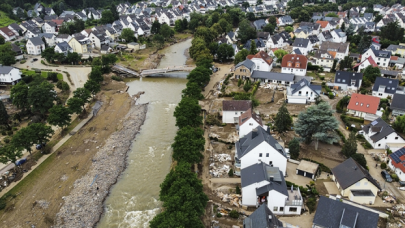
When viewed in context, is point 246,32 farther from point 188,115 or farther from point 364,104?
point 188,115

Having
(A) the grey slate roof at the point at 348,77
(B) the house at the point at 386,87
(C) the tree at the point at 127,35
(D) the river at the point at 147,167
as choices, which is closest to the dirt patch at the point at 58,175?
(D) the river at the point at 147,167

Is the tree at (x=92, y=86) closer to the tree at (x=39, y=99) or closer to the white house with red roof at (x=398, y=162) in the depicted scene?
the tree at (x=39, y=99)

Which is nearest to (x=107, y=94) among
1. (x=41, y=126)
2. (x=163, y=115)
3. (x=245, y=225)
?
(x=163, y=115)

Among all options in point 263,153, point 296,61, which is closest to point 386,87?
point 296,61

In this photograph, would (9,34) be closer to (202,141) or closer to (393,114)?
(202,141)

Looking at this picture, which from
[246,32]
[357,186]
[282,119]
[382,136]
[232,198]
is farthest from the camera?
[246,32]
